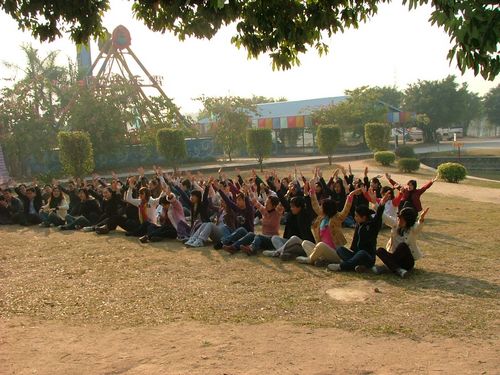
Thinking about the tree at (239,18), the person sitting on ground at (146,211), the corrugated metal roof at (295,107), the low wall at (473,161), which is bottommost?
the low wall at (473,161)

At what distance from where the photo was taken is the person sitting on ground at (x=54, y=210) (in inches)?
567

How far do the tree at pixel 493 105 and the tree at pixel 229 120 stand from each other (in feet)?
136

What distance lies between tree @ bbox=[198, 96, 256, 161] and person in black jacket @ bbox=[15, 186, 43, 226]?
80.8ft

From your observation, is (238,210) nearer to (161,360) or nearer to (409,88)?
(161,360)

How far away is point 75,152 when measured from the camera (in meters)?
26.4

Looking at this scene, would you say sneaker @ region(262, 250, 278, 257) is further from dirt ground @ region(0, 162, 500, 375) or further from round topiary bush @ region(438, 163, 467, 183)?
round topiary bush @ region(438, 163, 467, 183)

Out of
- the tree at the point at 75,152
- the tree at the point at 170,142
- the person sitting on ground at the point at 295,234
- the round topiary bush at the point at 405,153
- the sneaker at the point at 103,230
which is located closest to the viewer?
the person sitting on ground at the point at 295,234

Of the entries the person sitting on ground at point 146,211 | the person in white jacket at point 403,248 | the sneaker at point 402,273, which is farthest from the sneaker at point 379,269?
the person sitting on ground at point 146,211

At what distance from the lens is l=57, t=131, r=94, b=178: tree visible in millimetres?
26234

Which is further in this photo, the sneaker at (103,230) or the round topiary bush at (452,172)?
the round topiary bush at (452,172)

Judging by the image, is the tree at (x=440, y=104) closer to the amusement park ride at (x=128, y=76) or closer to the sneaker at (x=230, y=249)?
the amusement park ride at (x=128, y=76)

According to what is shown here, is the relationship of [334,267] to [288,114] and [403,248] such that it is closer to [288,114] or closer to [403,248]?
[403,248]

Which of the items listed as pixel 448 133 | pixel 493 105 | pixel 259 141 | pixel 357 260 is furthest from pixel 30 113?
pixel 493 105

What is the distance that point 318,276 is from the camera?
7.93 metres
